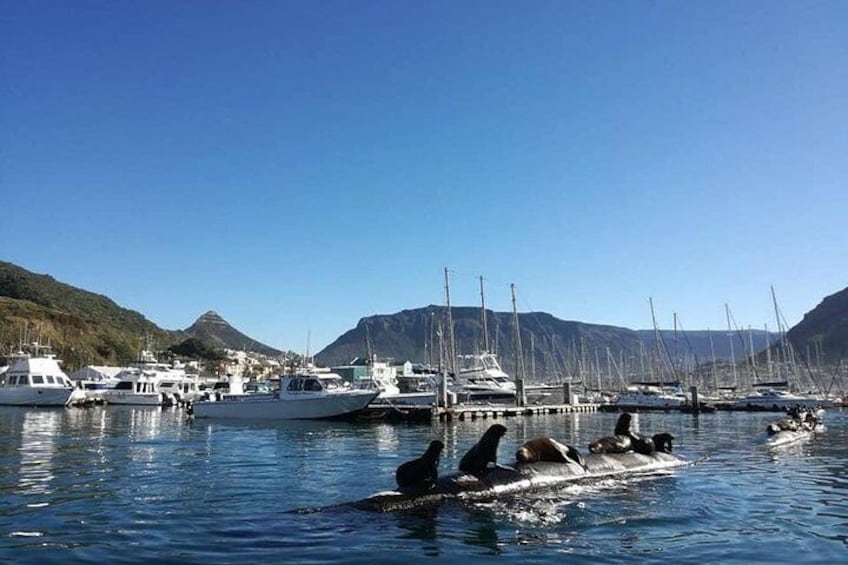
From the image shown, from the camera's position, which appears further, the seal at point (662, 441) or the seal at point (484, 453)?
the seal at point (662, 441)

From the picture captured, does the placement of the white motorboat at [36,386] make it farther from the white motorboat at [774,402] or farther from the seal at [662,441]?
the white motorboat at [774,402]

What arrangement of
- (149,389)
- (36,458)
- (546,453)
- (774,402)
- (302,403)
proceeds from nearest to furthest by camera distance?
(546,453) → (36,458) → (302,403) → (774,402) → (149,389)

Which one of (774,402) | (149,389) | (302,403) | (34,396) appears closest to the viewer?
(302,403)

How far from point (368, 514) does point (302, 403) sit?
153 ft

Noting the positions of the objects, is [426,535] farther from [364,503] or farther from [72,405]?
[72,405]

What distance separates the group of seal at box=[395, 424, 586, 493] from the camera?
58.3ft

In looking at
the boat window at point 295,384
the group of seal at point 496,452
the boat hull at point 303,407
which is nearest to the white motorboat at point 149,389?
the boat hull at point 303,407

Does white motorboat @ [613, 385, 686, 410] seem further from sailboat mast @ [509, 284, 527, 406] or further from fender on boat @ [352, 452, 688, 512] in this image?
fender on boat @ [352, 452, 688, 512]

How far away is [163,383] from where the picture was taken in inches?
4154

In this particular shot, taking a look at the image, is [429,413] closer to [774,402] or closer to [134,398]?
[134,398]

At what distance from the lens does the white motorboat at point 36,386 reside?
295 feet

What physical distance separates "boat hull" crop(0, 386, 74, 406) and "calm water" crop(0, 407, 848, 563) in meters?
65.0

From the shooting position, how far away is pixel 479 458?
1941 centimetres

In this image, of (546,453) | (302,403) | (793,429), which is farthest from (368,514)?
(302,403)
